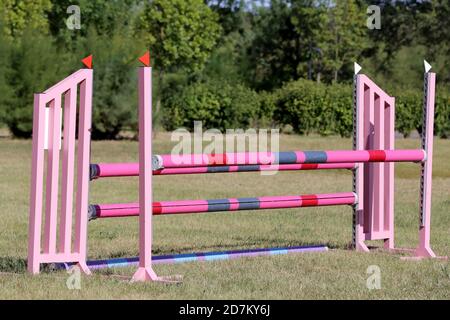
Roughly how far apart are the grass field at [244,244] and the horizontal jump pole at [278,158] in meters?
0.80

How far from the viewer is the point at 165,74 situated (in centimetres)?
4931

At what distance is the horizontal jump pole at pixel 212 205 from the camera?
749 cm

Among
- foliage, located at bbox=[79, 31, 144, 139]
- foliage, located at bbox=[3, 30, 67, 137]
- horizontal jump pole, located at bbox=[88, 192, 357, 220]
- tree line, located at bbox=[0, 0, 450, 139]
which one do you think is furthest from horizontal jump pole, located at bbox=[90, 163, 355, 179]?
foliage, located at bbox=[79, 31, 144, 139]

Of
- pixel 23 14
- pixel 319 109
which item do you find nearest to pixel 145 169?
pixel 319 109

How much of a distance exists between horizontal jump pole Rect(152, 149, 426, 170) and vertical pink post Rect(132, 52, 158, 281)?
0.70 ft

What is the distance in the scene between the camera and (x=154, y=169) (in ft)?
23.1

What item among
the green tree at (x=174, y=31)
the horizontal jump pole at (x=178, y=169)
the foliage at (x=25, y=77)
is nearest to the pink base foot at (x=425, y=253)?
the horizontal jump pole at (x=178, y=169)

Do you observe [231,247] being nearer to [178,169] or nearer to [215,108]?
[178,169]

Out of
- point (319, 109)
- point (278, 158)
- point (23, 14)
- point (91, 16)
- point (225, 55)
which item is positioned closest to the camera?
point (278, 158)

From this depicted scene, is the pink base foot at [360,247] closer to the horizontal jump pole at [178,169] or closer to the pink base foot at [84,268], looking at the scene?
the horizontal jump pole at [178,169]

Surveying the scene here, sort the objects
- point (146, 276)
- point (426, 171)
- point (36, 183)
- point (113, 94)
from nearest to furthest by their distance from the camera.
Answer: point (146, 276), point (36, 183), point (426, 171), point (113, 94)

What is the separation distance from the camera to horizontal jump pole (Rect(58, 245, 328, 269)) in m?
7.46

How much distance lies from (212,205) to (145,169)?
120cm

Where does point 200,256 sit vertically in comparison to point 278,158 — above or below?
below
